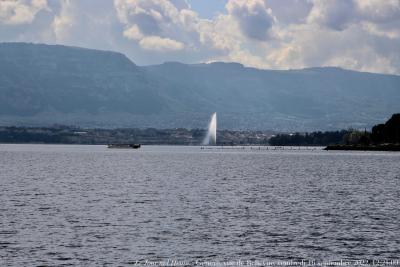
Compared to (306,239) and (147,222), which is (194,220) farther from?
(306,239)

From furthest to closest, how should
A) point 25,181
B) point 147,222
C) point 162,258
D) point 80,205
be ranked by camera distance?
point 25,181
point 80,205
point 147,222
point 162,258

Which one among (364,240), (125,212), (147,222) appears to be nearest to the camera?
(364,240)

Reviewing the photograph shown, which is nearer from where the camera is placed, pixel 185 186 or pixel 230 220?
pixel 230 220

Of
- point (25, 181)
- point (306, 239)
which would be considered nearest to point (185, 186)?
point (25, 181)

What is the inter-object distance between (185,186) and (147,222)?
198 feet

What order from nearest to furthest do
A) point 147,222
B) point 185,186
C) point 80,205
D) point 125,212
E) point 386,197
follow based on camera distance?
point 147,222
point 125,212
point 80,205
point 386,197
point 185,186

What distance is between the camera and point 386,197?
121250 mm

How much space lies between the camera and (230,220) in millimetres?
89250

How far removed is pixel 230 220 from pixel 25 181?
8304 centimetres

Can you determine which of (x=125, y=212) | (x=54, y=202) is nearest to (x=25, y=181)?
(x=54, y=202)

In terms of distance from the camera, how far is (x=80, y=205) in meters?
106

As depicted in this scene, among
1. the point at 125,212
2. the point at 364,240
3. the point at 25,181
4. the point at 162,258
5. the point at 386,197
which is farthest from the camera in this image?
the point at 25,181

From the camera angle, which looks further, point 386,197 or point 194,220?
point 386,197

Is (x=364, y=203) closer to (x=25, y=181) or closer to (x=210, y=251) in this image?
(x=210, y=251)
